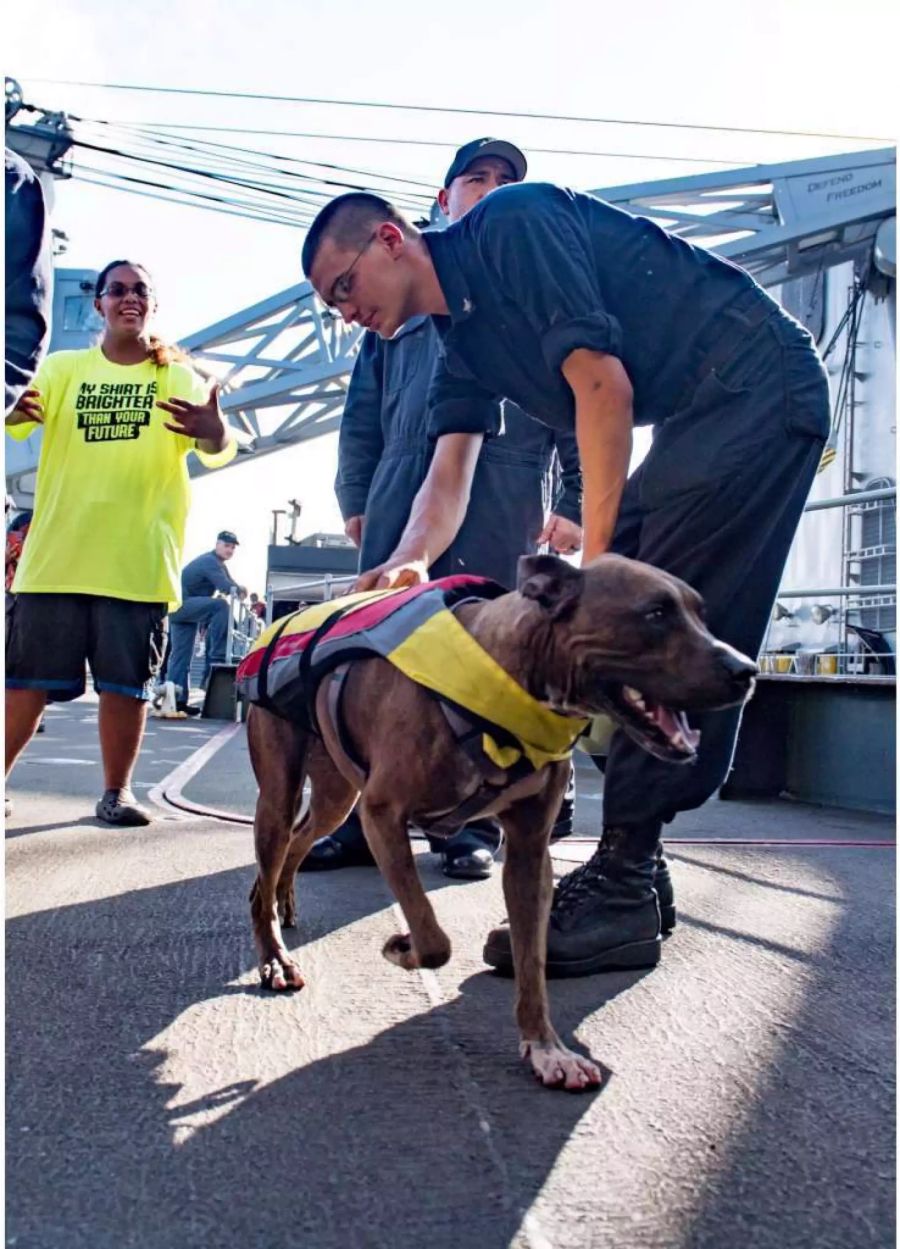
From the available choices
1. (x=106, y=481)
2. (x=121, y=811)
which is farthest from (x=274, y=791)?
(x=106, y=481)

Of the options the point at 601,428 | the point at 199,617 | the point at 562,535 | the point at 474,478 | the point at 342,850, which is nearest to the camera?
the point at 601,428

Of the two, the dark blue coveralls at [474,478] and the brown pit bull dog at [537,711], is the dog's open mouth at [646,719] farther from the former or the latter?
the dark blue coveralls at [474,478]

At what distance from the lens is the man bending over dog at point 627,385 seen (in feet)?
6.56

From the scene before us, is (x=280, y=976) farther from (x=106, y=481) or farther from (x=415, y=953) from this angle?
(x=106, y=481)

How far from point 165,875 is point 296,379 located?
11468mm

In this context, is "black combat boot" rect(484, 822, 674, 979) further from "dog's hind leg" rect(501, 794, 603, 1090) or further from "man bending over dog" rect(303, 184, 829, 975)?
"dog's hind leg" rect(501, 794, 603, 1090)

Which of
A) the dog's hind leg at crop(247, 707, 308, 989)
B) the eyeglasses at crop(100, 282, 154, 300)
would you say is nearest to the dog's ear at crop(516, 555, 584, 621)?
the dog's hind leg at crop(247, 707, 308, 989)

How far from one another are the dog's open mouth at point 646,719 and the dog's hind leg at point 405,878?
428mm

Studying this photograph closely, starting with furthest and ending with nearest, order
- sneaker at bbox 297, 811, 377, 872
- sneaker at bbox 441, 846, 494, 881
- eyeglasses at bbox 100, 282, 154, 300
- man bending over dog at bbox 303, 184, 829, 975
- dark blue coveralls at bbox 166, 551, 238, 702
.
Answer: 1. dark blue coveralls at bbox 166, 551, 238, 702
2. eyeglasses at bbox 100, 282, 154, 300
3. sneaker at bbox 297, 811, 377, 872
4. sneaker at bbox 441, 846, 494, 881
5. man bending over dog at bbox 303, 184, 829, 975

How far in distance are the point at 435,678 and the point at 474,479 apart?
180cm

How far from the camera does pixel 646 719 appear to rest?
170 centimetres

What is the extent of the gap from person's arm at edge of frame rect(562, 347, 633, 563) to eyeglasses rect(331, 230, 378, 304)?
0.52m

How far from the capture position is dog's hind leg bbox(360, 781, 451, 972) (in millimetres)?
1784

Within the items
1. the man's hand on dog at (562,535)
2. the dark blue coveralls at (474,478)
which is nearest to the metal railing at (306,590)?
the dark blue coveralls at (474,478)
